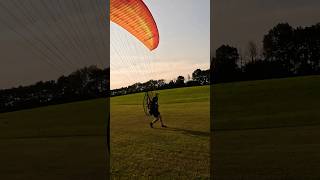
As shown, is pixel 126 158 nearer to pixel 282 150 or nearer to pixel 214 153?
pixel 214 153

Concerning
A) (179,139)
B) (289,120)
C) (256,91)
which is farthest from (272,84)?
(179,139)

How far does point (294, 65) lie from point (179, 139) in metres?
64.8

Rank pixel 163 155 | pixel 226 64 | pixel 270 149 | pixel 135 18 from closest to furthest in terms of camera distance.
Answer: pixel 163 155 < pixel 270 149 < pixel 135 18 < pixel 226 64

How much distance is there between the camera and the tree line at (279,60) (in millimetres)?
76562

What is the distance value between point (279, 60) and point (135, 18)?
64339mm

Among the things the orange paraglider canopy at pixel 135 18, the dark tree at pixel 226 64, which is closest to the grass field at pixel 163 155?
the orange paraglider canopy at pixel 135 18

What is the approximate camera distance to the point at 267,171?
14141 mm

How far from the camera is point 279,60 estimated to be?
8044cm

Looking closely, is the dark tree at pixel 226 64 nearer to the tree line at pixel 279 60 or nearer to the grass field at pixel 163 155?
the tree line at pixel 279 60

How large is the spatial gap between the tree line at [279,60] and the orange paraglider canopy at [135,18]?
2062 inches

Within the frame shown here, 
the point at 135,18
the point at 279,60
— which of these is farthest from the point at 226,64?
the point at 135,18

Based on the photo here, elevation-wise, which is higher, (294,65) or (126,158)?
(294,65)

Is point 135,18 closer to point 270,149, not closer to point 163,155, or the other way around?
point 163,155

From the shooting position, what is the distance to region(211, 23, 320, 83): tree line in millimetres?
76562
